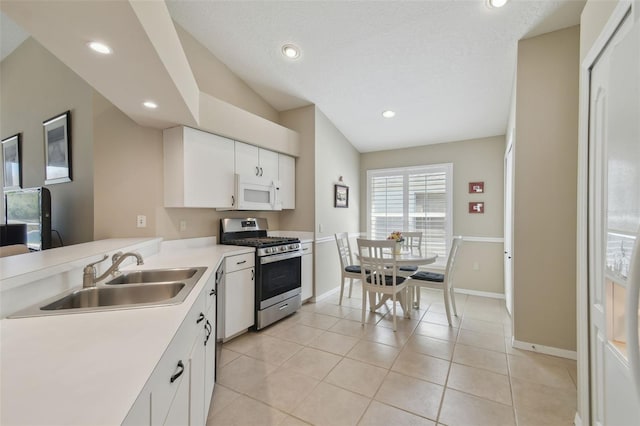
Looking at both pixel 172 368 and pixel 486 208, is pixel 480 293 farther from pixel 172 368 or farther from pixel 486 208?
pixel 172 368

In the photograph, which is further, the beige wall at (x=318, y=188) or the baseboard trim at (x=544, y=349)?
the beige wall at (x=318, y=188)

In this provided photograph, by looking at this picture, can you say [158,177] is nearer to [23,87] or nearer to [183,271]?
[183,271]

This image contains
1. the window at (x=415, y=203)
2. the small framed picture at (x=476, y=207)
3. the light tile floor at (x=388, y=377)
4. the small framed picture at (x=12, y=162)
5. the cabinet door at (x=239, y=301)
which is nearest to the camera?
the light tile floor at (x=388, y=377)

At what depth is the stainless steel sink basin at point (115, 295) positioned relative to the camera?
1392mm

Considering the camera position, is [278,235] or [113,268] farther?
[278,235]

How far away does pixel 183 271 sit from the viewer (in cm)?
193

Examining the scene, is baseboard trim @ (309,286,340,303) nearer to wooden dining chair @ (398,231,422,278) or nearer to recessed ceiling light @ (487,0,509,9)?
wooden dining chair @ (398,231,422,278)

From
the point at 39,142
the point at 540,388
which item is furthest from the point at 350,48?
the point at 39,142

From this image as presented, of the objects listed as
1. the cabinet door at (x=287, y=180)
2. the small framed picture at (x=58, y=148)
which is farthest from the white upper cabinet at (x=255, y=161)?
the small framed picture at (x=58, y=148)

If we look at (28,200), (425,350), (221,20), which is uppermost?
(221,20)

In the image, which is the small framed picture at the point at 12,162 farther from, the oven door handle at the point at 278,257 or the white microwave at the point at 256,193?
the oven door handle at the point at 278,257

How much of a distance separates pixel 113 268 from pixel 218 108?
200cm

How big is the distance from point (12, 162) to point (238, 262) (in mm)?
3665

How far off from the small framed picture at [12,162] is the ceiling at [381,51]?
1242 millimetres
